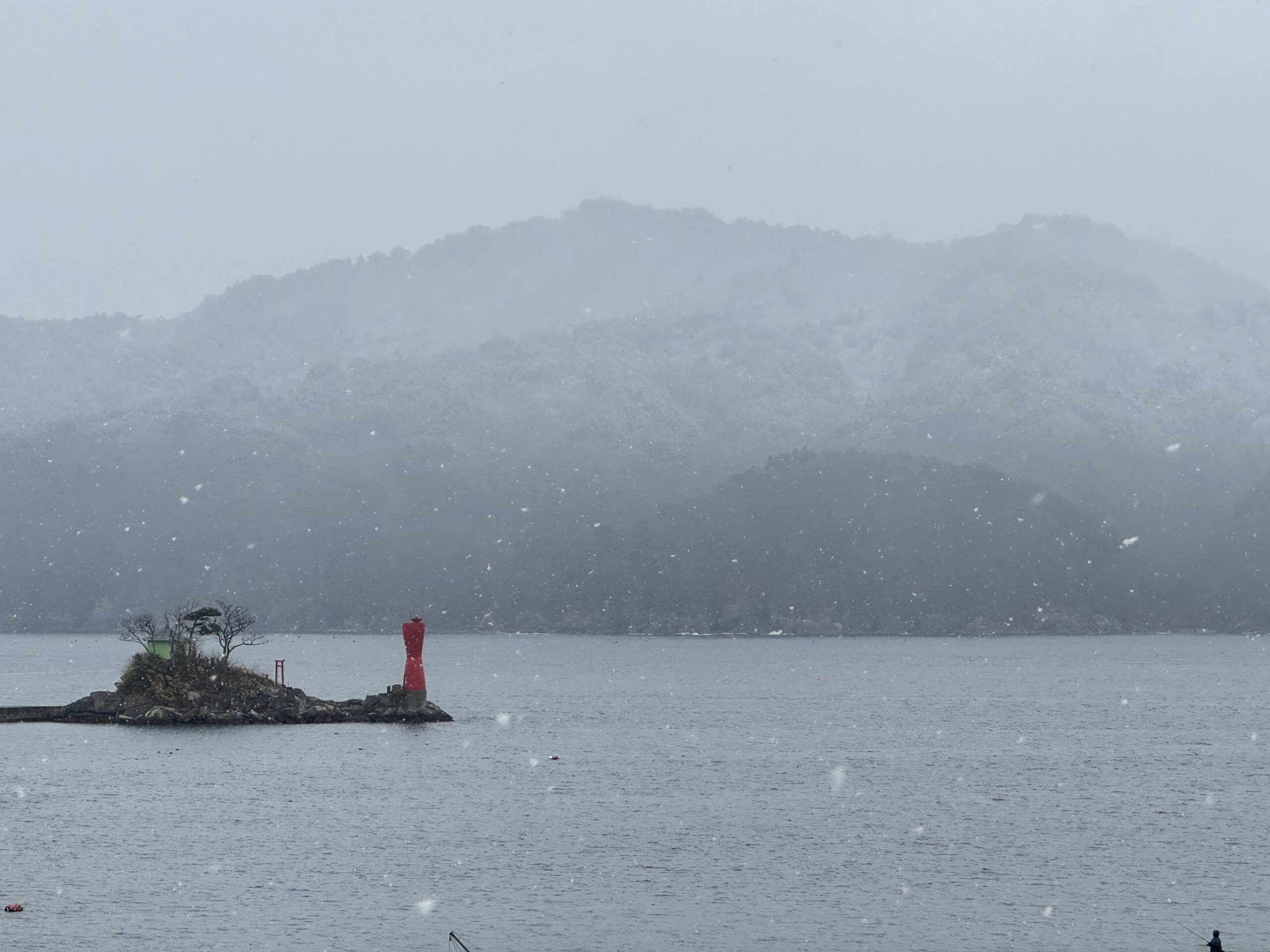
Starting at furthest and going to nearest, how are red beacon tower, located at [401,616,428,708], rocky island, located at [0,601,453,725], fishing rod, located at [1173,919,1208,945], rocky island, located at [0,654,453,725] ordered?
red beacon tower, located at [401,616,428,708]
rocky island, located at [0,654,453,725]
rocky island, located at [0,601,453,725]
fishing rod, located at [1173,919,1208,945]

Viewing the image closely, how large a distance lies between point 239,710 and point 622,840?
48705mm

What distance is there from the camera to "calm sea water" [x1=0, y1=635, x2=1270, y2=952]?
4450cm

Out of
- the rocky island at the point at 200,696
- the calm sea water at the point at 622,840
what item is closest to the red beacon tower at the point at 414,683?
the rocky island at the point at 200,696

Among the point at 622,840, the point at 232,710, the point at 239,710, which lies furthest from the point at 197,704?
the point at 622,840

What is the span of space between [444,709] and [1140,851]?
88883mm

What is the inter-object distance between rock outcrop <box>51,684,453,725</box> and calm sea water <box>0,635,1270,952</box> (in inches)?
83.5

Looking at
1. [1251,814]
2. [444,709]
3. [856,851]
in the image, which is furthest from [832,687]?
[856,851]

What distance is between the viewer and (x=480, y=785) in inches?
3054

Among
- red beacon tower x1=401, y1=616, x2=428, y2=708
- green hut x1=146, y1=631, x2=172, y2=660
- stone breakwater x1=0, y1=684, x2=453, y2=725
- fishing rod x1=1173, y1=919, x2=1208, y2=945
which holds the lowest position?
fishing rod x1=1173, y1=919, x2=1208, y2=945

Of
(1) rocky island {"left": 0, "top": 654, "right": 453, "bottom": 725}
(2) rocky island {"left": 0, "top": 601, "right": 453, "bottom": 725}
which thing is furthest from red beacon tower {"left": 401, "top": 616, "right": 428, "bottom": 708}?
(1) rocky island {"left": 0, "top": 654, "right": 453, "bottom": 725}

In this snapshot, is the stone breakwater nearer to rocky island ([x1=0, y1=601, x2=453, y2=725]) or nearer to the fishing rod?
rocky island ([x1=0, y1=601, x2=453, y2=725])

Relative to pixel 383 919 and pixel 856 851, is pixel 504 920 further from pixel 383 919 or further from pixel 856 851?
pixel 856 851

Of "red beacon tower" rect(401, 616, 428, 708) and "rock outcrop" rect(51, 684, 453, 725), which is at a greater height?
"red beacon tower" rect(401, 616, 428, 708)

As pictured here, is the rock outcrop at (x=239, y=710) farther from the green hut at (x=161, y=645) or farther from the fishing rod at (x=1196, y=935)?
the fishing rod at (x=1196, y=935)
